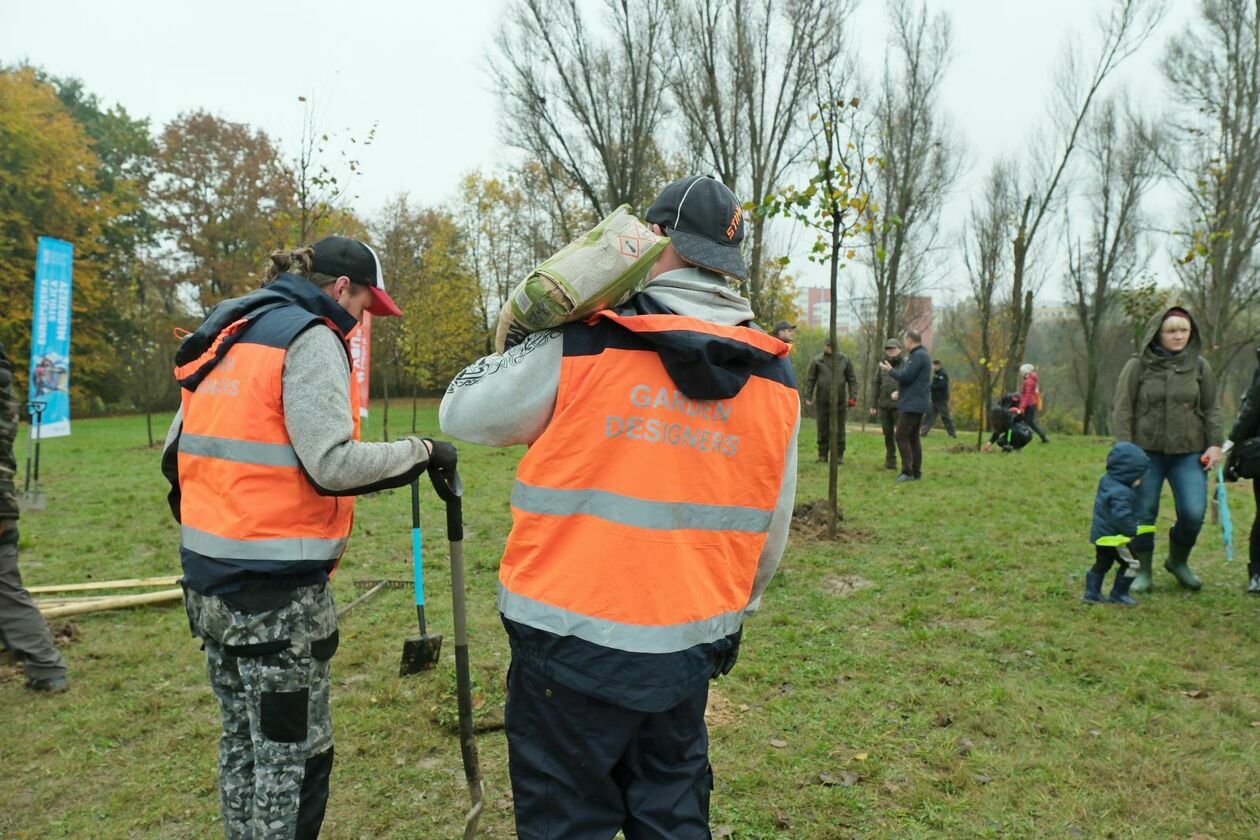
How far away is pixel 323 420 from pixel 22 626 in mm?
3450

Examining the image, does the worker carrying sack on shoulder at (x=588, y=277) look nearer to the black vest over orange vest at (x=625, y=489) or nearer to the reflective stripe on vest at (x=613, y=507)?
the black vest over orange vest at (x=625, y=489)

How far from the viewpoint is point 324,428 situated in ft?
7.26

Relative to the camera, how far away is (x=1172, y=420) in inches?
218

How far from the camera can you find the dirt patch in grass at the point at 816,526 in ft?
24.6

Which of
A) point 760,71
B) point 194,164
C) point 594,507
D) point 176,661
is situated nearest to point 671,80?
point 760,71

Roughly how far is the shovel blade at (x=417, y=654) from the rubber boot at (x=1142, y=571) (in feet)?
16.8

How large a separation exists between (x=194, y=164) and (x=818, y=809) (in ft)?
122

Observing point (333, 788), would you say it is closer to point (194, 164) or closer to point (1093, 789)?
point (1093, 789)

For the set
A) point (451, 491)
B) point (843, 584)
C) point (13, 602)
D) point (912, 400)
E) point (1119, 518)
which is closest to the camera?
point (451, 491)

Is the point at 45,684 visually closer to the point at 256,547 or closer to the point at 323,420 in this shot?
the point at 256,547

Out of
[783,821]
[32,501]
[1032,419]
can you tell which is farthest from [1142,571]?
[1032,419]

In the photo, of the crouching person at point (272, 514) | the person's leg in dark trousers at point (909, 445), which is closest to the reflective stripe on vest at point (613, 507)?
the crouching person at point (272, 514)

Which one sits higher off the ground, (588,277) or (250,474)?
(588,277)

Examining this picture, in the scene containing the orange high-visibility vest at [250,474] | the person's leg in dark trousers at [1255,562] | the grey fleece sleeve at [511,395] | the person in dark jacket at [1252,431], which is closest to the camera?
the grey fleece sleeve at [511,395]
